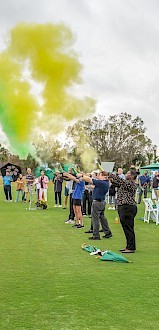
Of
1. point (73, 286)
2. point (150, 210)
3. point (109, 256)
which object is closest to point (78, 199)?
point (150, 210)

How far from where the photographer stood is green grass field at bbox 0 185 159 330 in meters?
5.67

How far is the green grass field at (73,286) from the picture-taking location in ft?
18.6

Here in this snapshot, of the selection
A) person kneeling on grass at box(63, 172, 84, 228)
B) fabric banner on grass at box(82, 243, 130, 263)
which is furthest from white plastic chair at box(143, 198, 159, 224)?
fabric banner on grass at box(82, 243, 130, 263)

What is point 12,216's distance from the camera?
18.2 meters

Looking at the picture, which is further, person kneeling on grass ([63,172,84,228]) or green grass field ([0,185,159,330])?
person kneeling on grass ([63,172,84,228])

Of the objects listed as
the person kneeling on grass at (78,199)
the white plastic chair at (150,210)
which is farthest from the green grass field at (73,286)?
the white plastic chair at (150,210)

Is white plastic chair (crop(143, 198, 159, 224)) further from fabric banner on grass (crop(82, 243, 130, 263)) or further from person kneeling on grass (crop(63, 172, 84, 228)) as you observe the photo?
fabric banner on grass (crop(82, 243, 130, 263))

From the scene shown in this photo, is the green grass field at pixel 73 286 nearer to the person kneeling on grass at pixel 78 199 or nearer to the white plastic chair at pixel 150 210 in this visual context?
the person kneeling on grass at pixel 78 199

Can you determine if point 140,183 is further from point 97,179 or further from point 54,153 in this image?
point 97,179

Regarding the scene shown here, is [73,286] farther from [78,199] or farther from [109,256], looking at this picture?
[78,199]

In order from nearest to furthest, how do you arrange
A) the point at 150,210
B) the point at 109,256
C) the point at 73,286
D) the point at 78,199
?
1. the point at 73,286
2. the point at 109,256
3. the point at 78,199
4. the point at 150,210

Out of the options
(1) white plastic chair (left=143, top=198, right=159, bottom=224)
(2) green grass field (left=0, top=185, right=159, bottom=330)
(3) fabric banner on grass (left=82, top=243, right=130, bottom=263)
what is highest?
(1) white plastic chair (left=143, top=198, right=159, bottom=224)

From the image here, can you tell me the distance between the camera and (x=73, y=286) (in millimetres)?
7230

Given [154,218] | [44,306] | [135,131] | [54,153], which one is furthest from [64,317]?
[135,131]
